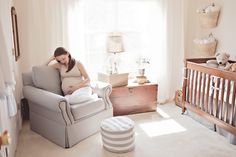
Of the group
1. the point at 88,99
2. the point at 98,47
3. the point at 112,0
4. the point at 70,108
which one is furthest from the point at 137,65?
the point at 70,108

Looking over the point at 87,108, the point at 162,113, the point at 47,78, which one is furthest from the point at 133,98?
the point at 47,78

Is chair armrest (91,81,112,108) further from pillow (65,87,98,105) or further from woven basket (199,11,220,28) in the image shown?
woven basket (199,11,220,28)

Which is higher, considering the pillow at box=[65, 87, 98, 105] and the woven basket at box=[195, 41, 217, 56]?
the woven basket at box=[195, 41, 217, 56]

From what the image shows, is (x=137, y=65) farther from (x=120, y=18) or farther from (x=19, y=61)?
(x=19, y=61)

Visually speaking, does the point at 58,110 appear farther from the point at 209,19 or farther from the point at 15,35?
the point at 209,19

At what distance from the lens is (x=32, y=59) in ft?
12.4

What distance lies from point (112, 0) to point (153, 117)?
2.02 metres

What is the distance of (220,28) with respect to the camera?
4.07 meters

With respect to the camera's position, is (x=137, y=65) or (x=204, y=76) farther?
(x=137, y=65)

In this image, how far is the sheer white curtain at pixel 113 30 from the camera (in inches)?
147

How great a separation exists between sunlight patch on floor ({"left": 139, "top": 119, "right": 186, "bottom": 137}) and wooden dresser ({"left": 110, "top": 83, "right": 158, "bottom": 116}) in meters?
0.43

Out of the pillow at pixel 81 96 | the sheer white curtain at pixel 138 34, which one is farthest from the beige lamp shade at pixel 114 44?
the pillow at pixel 81 96

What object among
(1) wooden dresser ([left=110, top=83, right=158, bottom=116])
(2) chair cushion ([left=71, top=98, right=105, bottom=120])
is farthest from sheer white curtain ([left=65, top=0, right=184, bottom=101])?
(2) chair cushion ([left=71, top=98, right=105, bottom=120])

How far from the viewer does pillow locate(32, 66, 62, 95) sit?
3.21 m
